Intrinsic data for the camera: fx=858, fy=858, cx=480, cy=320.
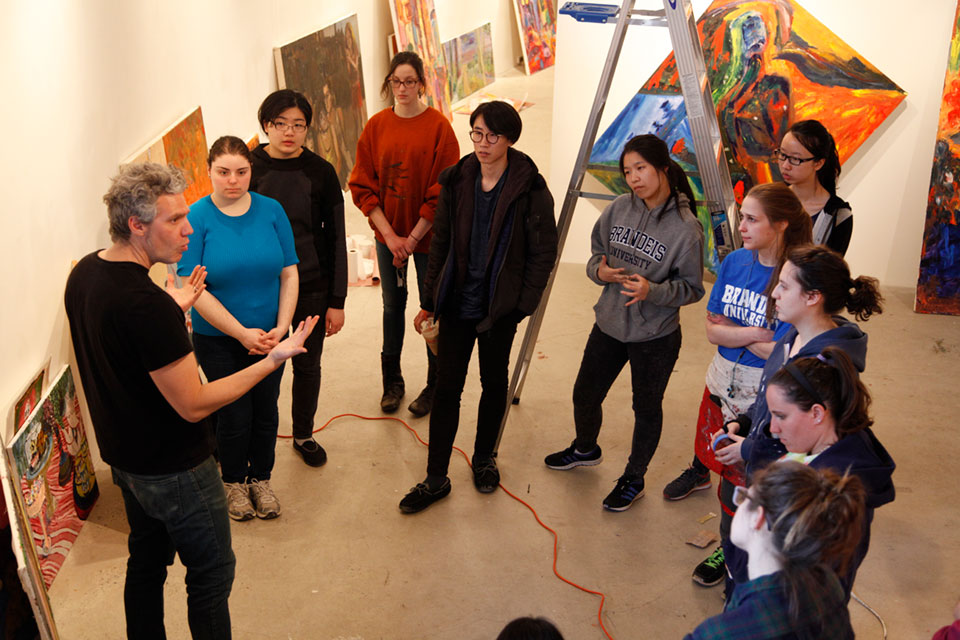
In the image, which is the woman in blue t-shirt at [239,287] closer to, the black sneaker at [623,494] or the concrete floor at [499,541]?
the concrete floor at [499,541]

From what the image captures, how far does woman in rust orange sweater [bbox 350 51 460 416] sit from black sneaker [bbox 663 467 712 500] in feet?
4.85

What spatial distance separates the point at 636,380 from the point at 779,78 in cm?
318

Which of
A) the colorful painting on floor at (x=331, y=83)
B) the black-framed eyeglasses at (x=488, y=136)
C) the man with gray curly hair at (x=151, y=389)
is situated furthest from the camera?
the colorful painting on floor at (x=331, y=83)

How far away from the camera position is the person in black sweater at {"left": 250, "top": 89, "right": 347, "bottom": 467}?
3.43 meters

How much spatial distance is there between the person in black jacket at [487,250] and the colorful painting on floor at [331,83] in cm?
364

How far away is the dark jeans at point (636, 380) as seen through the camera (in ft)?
11.5

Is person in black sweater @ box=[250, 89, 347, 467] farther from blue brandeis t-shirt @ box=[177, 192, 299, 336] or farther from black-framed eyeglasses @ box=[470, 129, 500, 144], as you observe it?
black-framed eyeglasses @ box=[470, 129, 500, 144]

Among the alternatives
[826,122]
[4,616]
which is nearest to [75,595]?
[4,616]

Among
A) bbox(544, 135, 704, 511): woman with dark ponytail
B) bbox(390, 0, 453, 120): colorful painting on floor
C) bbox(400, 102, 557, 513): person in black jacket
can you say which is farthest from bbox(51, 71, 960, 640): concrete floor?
bbox(390, 0, 453, 120): colorful painting on floor

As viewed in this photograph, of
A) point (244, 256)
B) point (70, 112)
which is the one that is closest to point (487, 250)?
point (244, 256)

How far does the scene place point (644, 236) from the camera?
341 centimetres

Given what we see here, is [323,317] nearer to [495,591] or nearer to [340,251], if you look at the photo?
[340,251]

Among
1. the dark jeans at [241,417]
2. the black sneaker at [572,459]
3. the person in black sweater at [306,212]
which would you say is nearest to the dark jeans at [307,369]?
the person in black sweater at [306,212]

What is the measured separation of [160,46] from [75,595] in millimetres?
2809
